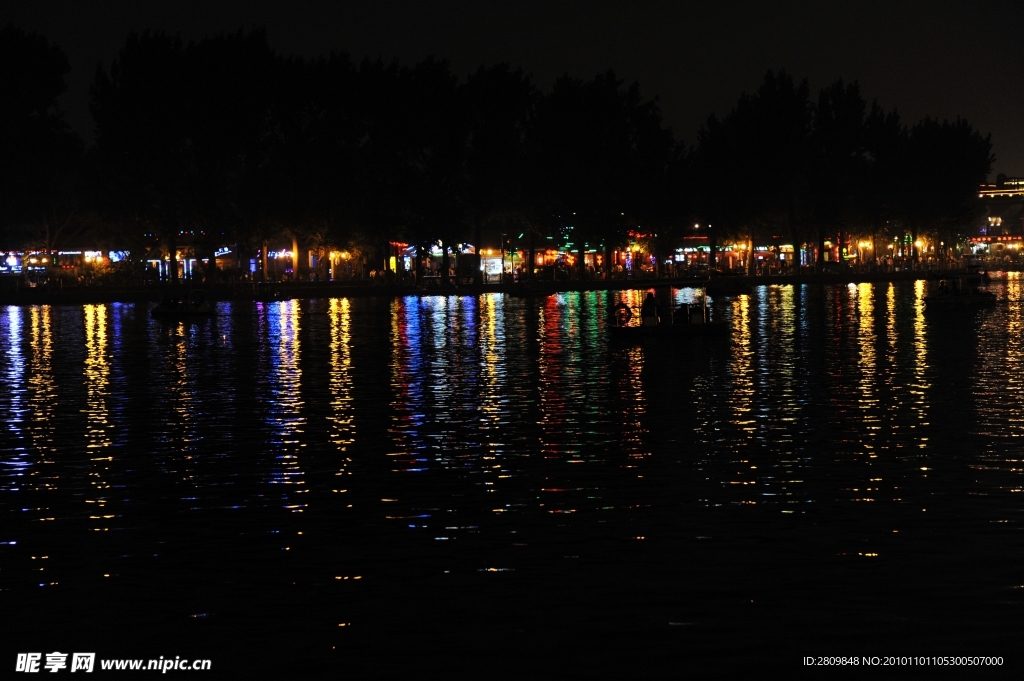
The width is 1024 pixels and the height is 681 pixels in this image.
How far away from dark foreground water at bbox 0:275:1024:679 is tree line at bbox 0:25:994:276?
6673cm

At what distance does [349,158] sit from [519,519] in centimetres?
8732

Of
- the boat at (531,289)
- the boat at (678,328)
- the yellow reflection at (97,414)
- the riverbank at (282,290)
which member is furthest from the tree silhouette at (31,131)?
the boat at (678,328)

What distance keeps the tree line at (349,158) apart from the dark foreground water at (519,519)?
6673 centimetres

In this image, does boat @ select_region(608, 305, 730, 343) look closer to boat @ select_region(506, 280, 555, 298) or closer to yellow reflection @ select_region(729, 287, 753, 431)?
yellow reflection @ select_region(729, 287, 753, 431)

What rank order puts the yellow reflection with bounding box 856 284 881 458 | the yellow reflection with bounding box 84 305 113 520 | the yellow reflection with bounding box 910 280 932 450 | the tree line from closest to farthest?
1. the yellow reflection with bounding box 84 305 113 520
2. the yellow reflection with bounding box 856 284 881 458
3. the yellow reflection with bounding box 910 280 932 450
4. the tree line

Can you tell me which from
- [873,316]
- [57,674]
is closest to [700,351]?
[873,316]

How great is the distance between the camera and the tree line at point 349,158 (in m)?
94.0

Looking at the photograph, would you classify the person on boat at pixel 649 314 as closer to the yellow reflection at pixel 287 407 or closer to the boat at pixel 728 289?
the yellow reflection at pixel 287 407

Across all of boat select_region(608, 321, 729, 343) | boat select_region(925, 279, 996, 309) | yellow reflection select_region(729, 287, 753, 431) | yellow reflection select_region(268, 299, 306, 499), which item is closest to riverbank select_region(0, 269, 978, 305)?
boat select_region(925, 279, 996, 309)

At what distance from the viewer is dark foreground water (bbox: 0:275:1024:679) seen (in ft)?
32.2

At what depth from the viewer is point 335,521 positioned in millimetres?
14000

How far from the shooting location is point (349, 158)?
9862 centimetres

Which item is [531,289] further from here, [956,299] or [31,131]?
[31,131]

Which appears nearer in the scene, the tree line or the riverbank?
the riverbank
